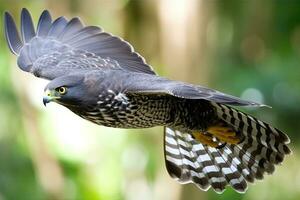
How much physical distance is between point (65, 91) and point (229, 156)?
185cm

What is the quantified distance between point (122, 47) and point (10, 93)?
21.9 ft

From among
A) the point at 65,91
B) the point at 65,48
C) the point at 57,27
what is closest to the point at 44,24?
the point at 57,27

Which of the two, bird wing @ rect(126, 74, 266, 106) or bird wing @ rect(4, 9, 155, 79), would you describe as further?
bird wing @ rect(4, 9, 155, 79)

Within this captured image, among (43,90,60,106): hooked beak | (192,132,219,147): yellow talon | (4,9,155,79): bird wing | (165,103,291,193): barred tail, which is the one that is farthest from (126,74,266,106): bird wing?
(192,132,219,147): yellow talon

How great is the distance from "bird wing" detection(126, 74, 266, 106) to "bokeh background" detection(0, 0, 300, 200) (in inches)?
148

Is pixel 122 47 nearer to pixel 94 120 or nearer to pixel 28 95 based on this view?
pixel 94 120

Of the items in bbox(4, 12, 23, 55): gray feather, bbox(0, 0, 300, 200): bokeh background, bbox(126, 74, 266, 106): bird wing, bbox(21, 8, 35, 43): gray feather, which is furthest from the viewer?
bbox(0, 0, 300, 200): bokeh background

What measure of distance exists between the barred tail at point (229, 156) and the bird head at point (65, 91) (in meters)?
1.21

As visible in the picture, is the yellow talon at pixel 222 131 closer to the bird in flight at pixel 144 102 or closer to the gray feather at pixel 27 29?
the bird in flight at pixel 144 102

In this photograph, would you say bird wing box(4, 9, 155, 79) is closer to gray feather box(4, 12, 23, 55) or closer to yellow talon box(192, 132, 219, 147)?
gray feather box(4, 12, 23, 55)

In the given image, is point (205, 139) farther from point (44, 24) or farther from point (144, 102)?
point (44, 24)

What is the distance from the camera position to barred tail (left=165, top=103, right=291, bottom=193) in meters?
8.17

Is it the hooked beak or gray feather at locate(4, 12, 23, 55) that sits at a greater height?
gray feather at locate(4, 12, 23, 55)

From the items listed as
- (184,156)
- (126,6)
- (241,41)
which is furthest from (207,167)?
(241,41)
